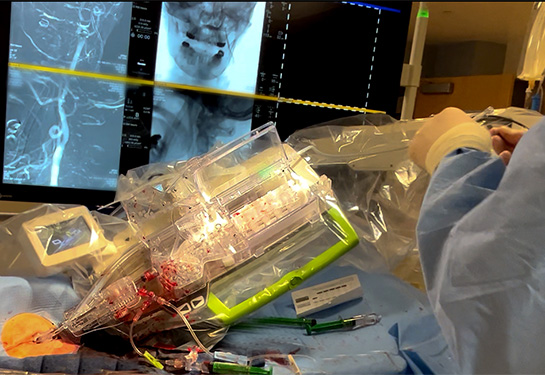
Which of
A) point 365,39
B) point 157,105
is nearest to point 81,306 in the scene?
point 157,105

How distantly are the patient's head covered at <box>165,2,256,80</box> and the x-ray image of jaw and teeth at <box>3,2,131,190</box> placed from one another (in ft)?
0.48

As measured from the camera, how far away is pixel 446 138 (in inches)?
28.1

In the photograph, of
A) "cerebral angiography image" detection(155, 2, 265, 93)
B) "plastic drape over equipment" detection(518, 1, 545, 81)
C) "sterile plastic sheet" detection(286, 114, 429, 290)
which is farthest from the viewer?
"cerebral angiography image" detection(155, 2, 265, 93)

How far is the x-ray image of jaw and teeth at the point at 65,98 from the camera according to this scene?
1.32 metres

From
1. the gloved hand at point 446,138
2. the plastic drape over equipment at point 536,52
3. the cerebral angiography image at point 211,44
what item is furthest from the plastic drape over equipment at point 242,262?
the cerebral angiography image at point 211,44

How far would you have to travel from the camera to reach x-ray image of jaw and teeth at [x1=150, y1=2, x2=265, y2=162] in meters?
1.44

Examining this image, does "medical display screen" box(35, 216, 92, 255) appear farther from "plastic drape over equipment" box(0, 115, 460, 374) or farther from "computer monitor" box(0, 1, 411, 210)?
"computer monitor" box(0, 1, 411, 210)

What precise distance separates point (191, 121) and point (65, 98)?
37cm

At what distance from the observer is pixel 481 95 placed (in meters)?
2.54

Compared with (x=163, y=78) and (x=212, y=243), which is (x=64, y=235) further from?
(x=163, y=78)

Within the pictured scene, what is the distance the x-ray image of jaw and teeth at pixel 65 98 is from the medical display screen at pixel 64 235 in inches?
22.2

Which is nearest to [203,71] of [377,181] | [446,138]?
[377,181]

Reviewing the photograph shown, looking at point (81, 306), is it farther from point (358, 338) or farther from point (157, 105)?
point (157, 105)

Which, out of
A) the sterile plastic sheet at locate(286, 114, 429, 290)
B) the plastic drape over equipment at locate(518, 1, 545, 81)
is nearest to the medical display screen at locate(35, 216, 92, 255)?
the sterile plastic sheet at locate(286, 114, 429, 290)
